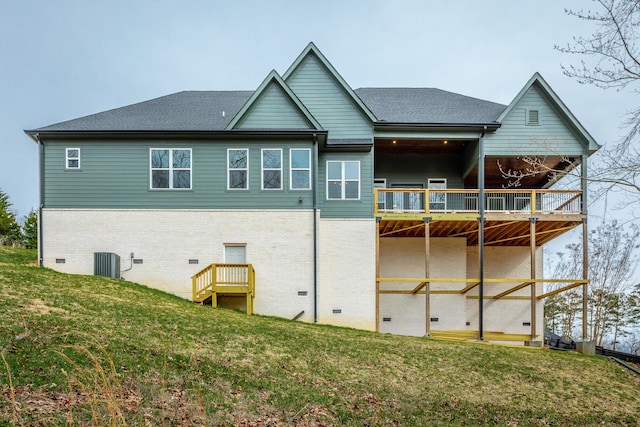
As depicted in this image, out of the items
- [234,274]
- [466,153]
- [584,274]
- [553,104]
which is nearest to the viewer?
[234,274]

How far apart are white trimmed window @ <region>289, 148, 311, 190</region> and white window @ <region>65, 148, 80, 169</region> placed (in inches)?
318

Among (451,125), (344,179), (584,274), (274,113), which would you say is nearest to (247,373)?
(344,179)

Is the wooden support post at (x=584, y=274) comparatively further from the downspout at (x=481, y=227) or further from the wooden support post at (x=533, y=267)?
the downspout at (x=481, y=227)

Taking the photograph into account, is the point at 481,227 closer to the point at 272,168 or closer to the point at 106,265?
the point at 272,168

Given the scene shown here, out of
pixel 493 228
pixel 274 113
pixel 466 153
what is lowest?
pixel 493 228

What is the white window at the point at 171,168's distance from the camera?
1645 centimetres

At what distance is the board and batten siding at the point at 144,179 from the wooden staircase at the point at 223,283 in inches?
94.2

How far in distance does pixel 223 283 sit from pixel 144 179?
16.6 feet

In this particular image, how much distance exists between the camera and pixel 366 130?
1734 centimetres

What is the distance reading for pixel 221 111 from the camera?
1862cm

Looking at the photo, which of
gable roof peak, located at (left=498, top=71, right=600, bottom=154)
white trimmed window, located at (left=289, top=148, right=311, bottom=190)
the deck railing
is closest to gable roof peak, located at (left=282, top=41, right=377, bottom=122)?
white trimmed window, located at (left=289, top=148, right=311, bottom=190)

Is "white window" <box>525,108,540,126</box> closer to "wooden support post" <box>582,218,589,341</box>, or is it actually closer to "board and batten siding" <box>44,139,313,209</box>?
"wooden support post" <box>582,218,589,341</box>

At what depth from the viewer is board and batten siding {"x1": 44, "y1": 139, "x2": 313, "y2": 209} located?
1623cm

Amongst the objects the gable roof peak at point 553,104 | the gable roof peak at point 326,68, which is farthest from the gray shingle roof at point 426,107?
the gable roof peak at point 326,68
